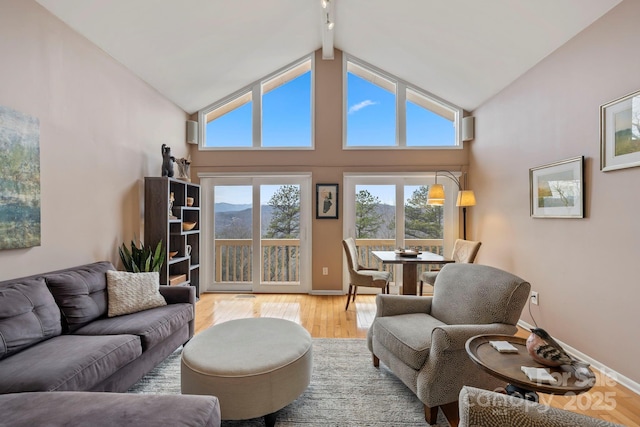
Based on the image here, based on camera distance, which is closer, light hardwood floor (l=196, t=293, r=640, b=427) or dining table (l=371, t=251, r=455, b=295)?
light hardwood floor (l=196, t=293, r=640, b=427)

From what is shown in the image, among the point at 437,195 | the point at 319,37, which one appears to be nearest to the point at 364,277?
the point at 437,195

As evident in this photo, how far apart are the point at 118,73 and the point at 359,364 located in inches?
146

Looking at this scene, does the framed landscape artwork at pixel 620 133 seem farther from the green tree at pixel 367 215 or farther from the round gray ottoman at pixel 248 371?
the green tree at pixel 367 215

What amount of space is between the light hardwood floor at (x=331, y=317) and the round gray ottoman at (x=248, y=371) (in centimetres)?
131

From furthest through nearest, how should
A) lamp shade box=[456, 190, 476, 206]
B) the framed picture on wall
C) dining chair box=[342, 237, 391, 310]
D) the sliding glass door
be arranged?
the sliding glass door
the framed picture on wall
lamp shade box=[456, 190, 476, 206]
dining chair box=[342, 237, 391, 310]

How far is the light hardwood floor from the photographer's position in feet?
6.54

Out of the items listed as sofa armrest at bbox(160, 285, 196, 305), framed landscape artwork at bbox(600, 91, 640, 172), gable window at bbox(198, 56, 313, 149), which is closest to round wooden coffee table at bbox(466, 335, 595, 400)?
framed landscape artwork at bbox(600, 91, 640, 172)

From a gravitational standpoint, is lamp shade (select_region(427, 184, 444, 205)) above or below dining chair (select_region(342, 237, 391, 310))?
above

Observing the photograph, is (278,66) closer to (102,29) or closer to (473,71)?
(102,29)

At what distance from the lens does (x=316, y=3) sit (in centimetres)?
371

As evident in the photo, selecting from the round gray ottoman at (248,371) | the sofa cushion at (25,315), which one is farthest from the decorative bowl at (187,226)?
the round gray ottoman at (248,371)

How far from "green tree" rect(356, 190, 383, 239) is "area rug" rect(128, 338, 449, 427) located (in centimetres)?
236

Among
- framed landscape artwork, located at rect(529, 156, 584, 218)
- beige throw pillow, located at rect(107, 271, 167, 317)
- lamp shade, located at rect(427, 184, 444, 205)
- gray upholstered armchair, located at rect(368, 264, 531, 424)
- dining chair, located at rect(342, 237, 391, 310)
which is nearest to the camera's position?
gray upholstered armchair, located at rect(368, 264, 531, 424)

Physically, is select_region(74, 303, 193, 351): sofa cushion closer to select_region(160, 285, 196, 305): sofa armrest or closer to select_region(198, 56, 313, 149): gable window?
select_region(160, 285, 196, 305): sofa armrest
